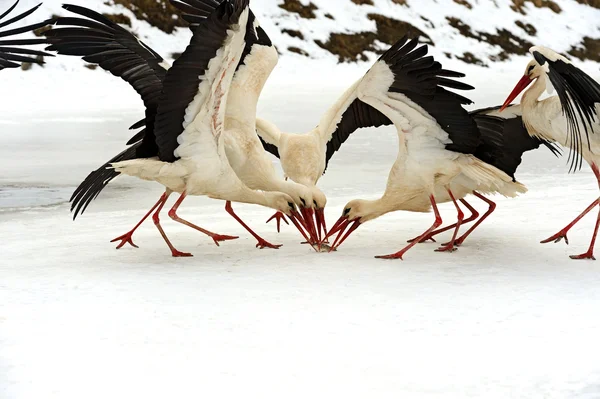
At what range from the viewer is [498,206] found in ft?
25.5

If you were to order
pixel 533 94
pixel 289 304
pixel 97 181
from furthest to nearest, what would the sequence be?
pixel 97 181 < pixel 533 94 < pixel 289 304

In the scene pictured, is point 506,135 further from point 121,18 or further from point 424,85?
point 121,18

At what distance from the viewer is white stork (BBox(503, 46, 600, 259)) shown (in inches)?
204

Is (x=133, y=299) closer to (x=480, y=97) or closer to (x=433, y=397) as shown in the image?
Result: (x=433, y=397)

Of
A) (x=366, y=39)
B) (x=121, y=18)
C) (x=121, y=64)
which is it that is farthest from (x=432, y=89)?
(x=366, y=39)

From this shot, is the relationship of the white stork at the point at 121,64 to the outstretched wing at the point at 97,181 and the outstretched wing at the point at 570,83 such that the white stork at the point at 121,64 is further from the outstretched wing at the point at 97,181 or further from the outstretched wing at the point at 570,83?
the outstretched wing at the point at 570,83

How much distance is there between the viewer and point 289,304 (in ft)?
14.2

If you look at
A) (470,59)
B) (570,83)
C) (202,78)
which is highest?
(570,83)

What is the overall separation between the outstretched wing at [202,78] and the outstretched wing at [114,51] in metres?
0.82

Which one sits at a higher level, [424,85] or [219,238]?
[424,85]

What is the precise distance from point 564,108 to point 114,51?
125 inches

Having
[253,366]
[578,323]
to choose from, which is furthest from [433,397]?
A: [578,323]

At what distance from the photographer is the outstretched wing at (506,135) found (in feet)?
20.5

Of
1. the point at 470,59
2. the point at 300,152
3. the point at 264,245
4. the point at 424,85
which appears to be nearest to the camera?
the point at 424,85
